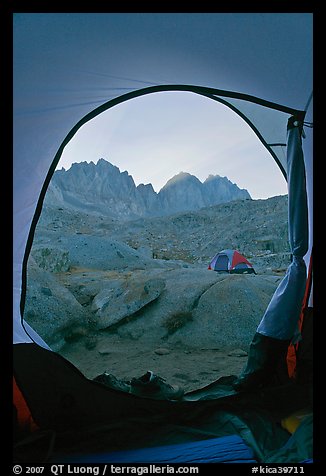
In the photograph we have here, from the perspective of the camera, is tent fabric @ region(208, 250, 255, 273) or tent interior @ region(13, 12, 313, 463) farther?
tent fabric @ region(208, 250, 255, 273)

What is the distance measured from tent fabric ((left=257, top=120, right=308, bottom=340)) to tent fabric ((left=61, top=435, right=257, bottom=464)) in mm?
558

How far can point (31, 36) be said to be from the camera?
1.37m

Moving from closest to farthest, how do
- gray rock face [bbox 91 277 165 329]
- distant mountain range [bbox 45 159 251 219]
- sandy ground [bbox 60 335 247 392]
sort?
sandy ground [bbox 60 335 247 392] < gray rock face [bbox 91 277 165 329] < distant mountain range [bbox 45 159 251 219]

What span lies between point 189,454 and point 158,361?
1654 millimetres

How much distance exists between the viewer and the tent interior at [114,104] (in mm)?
1429

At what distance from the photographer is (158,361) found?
3096 millimetres

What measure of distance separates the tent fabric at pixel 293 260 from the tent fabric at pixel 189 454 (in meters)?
0.56

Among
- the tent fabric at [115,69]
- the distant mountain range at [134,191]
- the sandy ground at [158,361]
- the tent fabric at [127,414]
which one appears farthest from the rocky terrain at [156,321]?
the distant mountain range at [134,191]

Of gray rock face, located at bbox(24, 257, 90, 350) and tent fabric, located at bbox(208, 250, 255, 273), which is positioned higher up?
tent fabric, located at bbox(208, 250, 255, 273)

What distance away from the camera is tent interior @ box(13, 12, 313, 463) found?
1429 millimetres

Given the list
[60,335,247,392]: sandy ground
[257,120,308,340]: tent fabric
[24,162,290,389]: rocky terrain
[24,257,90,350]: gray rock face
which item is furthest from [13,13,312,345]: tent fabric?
[24,257,90,350]: gray rock face

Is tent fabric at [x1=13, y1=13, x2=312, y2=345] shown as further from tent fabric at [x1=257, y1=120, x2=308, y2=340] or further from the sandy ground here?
the sandy ground

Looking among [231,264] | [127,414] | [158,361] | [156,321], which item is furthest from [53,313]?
[231,264]
